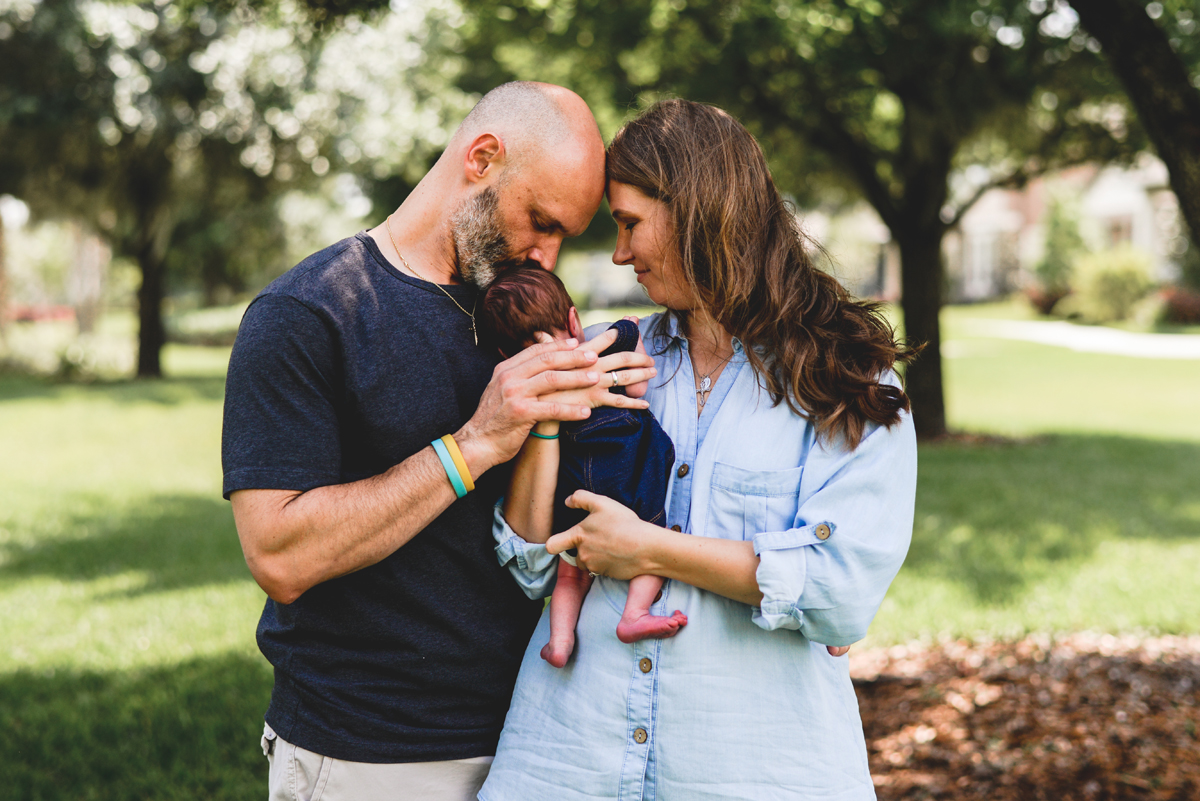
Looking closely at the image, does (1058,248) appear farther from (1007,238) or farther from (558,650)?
(558,650)

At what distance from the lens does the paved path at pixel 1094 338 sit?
76.9 ft

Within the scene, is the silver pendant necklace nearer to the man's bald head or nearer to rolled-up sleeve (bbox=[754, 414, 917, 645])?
rolled-up sleeve (bbox=[754, 414, 917, 645])

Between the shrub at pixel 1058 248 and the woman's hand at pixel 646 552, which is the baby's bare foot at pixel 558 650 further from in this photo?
the shrub at pixel 1058 248

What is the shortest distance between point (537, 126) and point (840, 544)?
1.11m

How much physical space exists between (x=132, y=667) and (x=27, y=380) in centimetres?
1875

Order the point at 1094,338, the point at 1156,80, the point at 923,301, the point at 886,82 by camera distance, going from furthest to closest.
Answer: the point at 1094,338 < the point at 923,301 < the point at 886,82 < the point at 1156,80

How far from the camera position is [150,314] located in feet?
67.3

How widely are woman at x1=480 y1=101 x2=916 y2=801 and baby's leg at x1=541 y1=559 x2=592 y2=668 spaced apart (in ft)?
0.10

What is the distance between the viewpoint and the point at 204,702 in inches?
180

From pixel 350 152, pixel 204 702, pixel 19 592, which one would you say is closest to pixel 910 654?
pixel 204 702

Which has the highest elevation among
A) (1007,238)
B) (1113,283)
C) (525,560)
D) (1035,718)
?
(1007,238)

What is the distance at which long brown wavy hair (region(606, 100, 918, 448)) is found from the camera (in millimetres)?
1928

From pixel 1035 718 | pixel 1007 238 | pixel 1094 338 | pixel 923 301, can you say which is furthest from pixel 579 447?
pixel 1007 238

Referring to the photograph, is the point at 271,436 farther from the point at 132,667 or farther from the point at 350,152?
the point at 350,152
